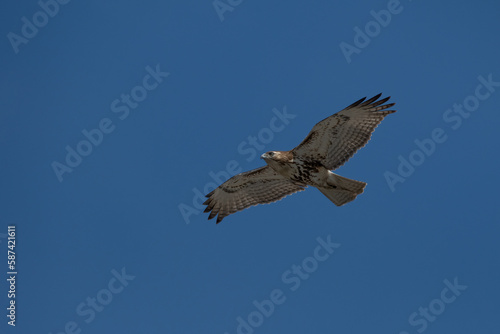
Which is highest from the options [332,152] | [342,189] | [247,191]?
[247,191]

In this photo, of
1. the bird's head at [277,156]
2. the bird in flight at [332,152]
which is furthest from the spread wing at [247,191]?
the bird's head at [277,156]

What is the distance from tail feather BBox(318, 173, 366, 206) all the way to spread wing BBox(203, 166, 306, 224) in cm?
106

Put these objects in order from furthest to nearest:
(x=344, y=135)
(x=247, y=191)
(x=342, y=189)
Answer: (x=247, y=191) < (x=344, y=135) < (x=342, y=189)

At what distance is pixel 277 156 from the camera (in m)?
13.5

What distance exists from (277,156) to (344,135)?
1361 mm

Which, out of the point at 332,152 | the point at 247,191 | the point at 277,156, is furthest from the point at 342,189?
the point at 247,191

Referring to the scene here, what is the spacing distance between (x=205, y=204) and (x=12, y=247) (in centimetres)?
391

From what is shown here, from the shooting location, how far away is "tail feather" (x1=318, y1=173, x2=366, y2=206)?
1334cm

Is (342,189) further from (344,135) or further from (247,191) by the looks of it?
(247,191)

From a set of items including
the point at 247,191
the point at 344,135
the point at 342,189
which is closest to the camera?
the point at 342,189

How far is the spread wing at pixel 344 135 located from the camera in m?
13.6

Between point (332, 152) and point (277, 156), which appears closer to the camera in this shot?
point (277, 156)

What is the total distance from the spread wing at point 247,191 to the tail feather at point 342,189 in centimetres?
106

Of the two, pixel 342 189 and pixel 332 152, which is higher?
pixel 332 152
